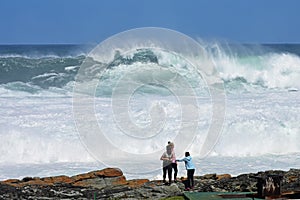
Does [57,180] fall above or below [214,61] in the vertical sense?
below

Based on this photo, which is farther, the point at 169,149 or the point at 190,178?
the point at 169,149

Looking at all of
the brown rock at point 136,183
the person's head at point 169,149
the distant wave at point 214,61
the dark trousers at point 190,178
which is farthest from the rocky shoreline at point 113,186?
the distant wave at point 214,61

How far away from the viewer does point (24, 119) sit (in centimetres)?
3048

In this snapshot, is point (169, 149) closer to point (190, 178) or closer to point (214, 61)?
point (190, 178)

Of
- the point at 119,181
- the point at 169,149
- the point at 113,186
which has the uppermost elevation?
the point at 169,149

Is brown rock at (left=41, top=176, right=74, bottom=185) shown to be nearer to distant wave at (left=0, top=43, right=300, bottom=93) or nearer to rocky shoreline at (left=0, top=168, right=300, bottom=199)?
rocky shoreline at (left=0, top=168, right=300, bottom=199)

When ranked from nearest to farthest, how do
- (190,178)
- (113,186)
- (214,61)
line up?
(190,178)
(113,186)
(214,61)

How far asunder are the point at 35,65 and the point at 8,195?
42.0 meters

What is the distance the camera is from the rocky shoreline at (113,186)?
15906mm

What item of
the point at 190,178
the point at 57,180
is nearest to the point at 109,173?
the point at 57,180

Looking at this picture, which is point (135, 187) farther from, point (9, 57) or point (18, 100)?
point (9, 57)

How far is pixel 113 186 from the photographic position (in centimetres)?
1780

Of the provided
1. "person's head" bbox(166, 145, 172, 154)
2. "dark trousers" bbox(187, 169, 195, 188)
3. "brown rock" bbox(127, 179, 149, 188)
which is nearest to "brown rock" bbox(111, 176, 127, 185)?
"brown rock" bbox(127, 179, 149, 188)

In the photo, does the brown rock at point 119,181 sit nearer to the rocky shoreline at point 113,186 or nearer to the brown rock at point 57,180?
the rocky shoreline at point 113,186
